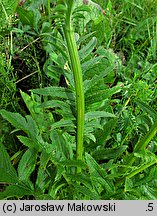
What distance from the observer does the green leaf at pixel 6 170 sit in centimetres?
143

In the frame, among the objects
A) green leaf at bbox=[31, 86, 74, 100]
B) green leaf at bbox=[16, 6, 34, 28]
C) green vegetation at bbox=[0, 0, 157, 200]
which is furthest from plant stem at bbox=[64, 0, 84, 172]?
green leaf at bbox=[16, 6, 34, 28]

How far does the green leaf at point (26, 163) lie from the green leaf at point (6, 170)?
28mm

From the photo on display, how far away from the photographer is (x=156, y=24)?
2.25m

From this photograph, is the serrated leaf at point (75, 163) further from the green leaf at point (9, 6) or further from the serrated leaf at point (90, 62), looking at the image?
the green leaf at point (9, 6)

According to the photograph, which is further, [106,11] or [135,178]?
[106,11]

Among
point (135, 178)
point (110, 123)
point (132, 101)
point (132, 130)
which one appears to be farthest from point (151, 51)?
point (135, 178)

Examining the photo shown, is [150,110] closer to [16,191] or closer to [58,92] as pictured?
[58,92]

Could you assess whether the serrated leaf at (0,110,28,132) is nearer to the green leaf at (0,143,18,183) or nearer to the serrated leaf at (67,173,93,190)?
the green leaf at (0,143,18,183)

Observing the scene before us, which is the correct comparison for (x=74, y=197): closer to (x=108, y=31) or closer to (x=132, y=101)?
(x=132, y=101)

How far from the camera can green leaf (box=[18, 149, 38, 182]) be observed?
1412mm

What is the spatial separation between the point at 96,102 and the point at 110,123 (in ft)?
0.45

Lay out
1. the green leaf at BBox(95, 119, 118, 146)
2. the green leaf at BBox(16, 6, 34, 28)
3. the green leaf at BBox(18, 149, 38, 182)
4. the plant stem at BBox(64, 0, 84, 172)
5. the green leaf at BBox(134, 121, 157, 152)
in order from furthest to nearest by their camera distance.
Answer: the green leaf at BBox(16, 6, 34, 28) → the green leaf at BBox(95, 119, 118, 146) → the green leaf at BBox(18, 149, 38, 182) → the green leaf at BBox(134, 121, 157, 152) → the plant stem at BBox(64, 0, 84, 172)

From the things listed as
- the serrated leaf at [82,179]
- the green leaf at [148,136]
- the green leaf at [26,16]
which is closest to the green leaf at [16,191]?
the serrated leaf at [82,179]

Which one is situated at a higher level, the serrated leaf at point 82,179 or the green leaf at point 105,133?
the green leaf at point 105,133
